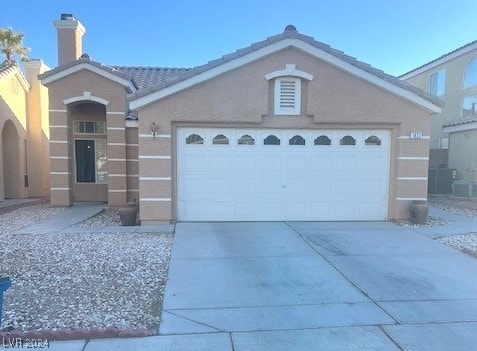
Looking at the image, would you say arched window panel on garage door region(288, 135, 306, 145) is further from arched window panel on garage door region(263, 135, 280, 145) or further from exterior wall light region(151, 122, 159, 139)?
exterior wall light region(151, 122, 159, 139)

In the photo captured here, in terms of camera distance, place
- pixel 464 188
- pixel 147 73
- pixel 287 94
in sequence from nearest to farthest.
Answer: pixel 287 94 < pixel 464 188 < pixel 147 73

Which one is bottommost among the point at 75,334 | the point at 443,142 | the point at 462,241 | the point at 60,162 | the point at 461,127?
the point at 75,334

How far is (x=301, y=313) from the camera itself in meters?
4.61

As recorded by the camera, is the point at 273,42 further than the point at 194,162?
No

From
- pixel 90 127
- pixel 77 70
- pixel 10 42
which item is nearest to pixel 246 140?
pixel 77 70

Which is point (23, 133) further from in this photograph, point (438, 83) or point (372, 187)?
point (438, 83)

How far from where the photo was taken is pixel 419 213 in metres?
9.89

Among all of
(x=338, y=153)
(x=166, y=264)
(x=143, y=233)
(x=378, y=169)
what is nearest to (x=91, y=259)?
(x=166, y=264)

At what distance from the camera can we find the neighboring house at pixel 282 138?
31.1 feet

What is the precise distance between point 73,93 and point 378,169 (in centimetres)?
1036

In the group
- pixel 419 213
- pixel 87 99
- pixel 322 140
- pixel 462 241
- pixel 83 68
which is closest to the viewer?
pixel 462 241

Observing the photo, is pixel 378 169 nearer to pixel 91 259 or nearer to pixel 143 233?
pixel 143 233

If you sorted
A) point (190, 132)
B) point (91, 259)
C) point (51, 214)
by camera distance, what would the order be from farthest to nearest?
1. point (51, 214)
2. point (190, 132)
3. point (91, 259)

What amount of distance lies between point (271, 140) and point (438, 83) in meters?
17.4
